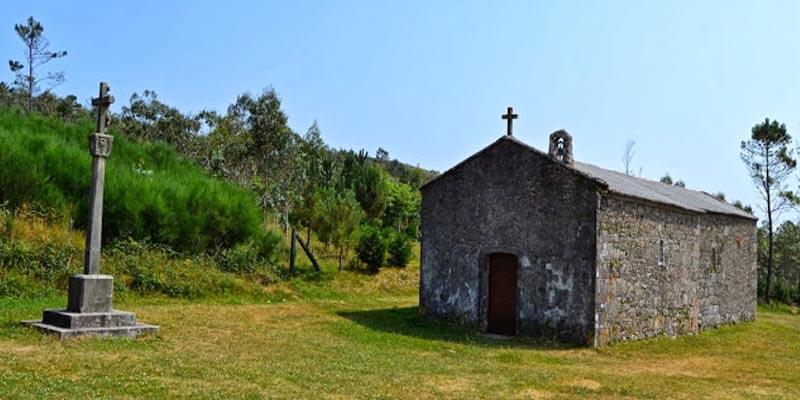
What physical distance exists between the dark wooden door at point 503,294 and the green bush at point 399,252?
35.8 feet

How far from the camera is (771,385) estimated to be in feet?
41.0

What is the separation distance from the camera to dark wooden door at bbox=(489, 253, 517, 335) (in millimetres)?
17547

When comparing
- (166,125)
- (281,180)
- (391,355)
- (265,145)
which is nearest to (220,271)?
(391,355)

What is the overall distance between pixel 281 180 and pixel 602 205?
25.5m

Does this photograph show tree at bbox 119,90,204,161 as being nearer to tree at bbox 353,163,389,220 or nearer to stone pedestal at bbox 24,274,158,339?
tree at bbox 353,163,389,220

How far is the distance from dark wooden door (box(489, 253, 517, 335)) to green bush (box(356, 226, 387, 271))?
10.1 meters

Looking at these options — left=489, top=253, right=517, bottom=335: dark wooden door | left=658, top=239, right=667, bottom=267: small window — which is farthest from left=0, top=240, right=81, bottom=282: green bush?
left=658, top=239, right=667, bottom=267: small window

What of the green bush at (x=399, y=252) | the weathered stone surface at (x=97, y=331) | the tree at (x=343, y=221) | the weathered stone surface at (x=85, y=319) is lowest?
the weathered stone surface at (x=97, y=331)

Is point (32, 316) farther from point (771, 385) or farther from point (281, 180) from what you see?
point (281, 180)

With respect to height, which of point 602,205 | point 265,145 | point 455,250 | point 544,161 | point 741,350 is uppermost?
point 265,145

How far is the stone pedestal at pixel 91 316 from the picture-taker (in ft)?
40.0

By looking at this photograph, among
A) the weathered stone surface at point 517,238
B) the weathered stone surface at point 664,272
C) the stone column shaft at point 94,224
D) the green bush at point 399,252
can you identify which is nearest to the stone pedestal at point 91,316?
the stone column shaft at point 94,224

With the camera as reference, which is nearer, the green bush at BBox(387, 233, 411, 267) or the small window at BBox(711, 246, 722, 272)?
the small window at BBox(711, 246, 722, 272)

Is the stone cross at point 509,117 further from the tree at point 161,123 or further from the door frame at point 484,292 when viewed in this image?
the tree at point 161,123
